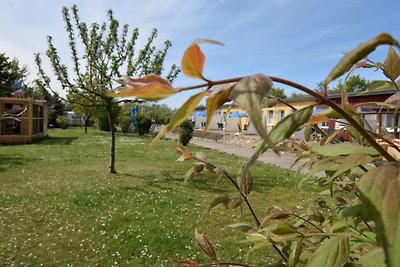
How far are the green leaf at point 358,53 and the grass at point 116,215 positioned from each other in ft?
3.85

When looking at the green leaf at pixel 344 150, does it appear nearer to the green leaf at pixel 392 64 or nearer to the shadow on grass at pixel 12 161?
the green leaf at pixel 392 64

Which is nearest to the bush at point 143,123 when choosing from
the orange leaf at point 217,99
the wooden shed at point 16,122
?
the wooden shed at point 16,122

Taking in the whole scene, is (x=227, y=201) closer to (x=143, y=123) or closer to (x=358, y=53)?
(x=358, y=53)

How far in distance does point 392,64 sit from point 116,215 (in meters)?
5.00

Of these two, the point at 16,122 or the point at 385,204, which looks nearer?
the point at 385,204

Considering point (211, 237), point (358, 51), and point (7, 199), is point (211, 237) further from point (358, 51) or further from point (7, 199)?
point (358, 51)

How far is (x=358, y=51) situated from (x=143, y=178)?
8342 millimetres

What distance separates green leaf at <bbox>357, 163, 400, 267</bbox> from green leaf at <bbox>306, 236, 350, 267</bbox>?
0.26 metres

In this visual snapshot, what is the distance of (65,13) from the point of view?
34.1 feet

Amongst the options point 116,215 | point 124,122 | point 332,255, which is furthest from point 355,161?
point 124,122

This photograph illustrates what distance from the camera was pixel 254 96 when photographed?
324 millimetres

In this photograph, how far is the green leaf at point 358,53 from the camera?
13.9 inches

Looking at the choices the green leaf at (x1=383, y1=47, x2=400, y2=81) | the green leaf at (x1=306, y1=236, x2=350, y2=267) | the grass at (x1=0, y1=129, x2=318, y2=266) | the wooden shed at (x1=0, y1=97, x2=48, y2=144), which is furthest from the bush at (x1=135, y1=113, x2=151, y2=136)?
the green leaf at (x1=306, y1=236, x2=350, y2=267)

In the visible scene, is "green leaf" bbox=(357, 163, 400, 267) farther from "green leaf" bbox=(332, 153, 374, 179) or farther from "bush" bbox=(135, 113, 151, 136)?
"bush" bbox=(135, 113, 151, 136)
